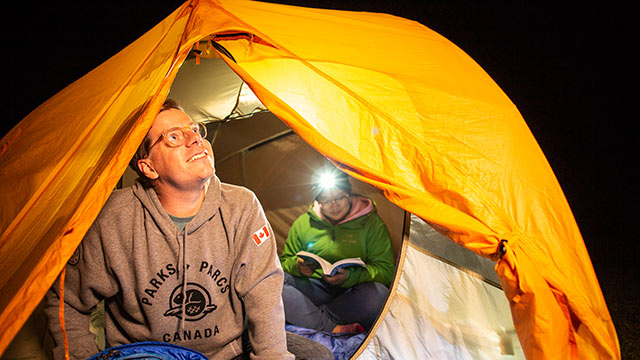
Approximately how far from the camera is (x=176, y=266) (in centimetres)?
116

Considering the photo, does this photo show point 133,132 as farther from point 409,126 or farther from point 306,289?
point 306,289

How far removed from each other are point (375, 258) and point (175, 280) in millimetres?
1081

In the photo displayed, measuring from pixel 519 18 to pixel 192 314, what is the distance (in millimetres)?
5774

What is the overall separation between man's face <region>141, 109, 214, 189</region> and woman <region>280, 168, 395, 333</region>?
0.99 m

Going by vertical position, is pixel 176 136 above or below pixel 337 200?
above

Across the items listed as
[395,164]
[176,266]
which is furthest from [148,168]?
[395,164]

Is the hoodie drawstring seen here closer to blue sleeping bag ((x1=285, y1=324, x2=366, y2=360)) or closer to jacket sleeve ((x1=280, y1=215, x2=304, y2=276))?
blue sleeping bag ((x1=285, y1=324, x2=366, y2=360))

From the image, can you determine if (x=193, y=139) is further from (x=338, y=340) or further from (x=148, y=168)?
(x=338, y=340)

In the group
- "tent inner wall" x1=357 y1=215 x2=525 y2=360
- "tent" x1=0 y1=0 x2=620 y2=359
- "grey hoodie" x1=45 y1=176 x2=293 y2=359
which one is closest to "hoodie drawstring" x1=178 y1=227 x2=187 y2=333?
"grey hoodie" x1=45 y1=176 x2=293 y2=359

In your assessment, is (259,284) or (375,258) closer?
(259,284)

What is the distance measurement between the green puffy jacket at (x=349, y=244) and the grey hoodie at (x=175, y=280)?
82 cm

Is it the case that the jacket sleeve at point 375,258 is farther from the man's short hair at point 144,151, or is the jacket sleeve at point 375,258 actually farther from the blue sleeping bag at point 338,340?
the man's short hair at point 144,151

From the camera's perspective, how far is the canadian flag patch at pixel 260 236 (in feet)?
3.88

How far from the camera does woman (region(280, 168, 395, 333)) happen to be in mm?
1838
